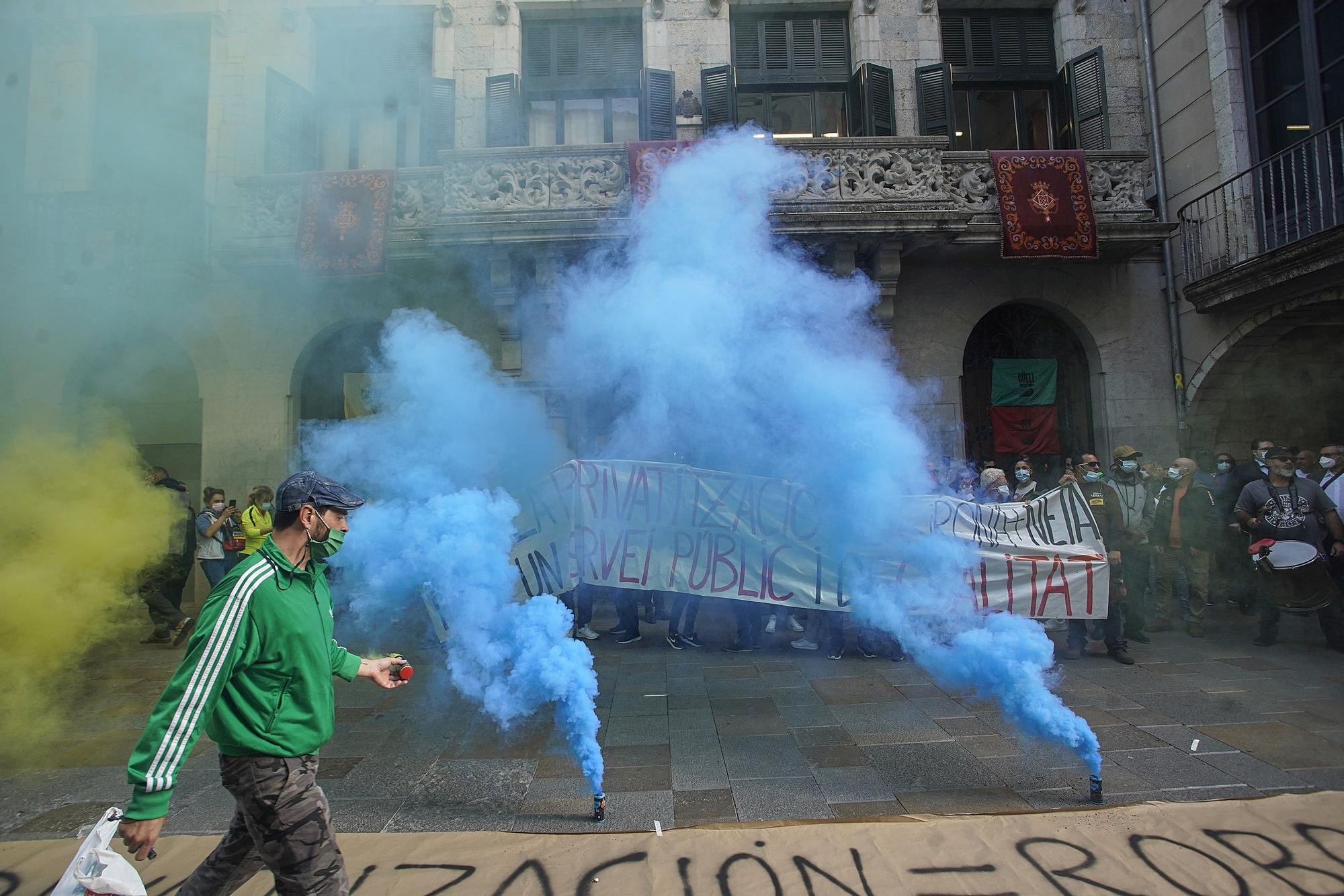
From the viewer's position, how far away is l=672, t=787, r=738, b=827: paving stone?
10.5 feet

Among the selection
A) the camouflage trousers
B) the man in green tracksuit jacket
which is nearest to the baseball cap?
the man in green tracksuit jacket

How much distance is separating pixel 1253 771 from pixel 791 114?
971 centimetres

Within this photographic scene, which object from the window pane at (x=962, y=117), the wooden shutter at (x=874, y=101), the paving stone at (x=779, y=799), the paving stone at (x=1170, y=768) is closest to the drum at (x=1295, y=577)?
the paving stone at (x=1170, y=768)

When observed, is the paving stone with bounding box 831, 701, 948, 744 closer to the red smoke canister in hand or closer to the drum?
the red smoke canister in hand

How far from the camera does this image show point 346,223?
903 cm

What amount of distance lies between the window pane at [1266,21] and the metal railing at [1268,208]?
1749mm

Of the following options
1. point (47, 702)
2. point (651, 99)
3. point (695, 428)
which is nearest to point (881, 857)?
point (695, 428)

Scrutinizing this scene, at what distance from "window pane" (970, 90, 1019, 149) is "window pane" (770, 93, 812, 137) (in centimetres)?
260

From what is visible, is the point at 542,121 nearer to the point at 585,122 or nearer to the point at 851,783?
the point at 585,122

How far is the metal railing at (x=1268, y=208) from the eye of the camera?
8.16m

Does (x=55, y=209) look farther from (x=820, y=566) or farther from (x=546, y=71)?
(x=820, y=566)

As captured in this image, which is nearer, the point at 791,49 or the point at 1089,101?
the point at 1089,101

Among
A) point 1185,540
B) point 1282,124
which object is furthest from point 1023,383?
point 1282,124

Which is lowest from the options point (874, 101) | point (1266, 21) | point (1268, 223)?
point (1268, 223)
